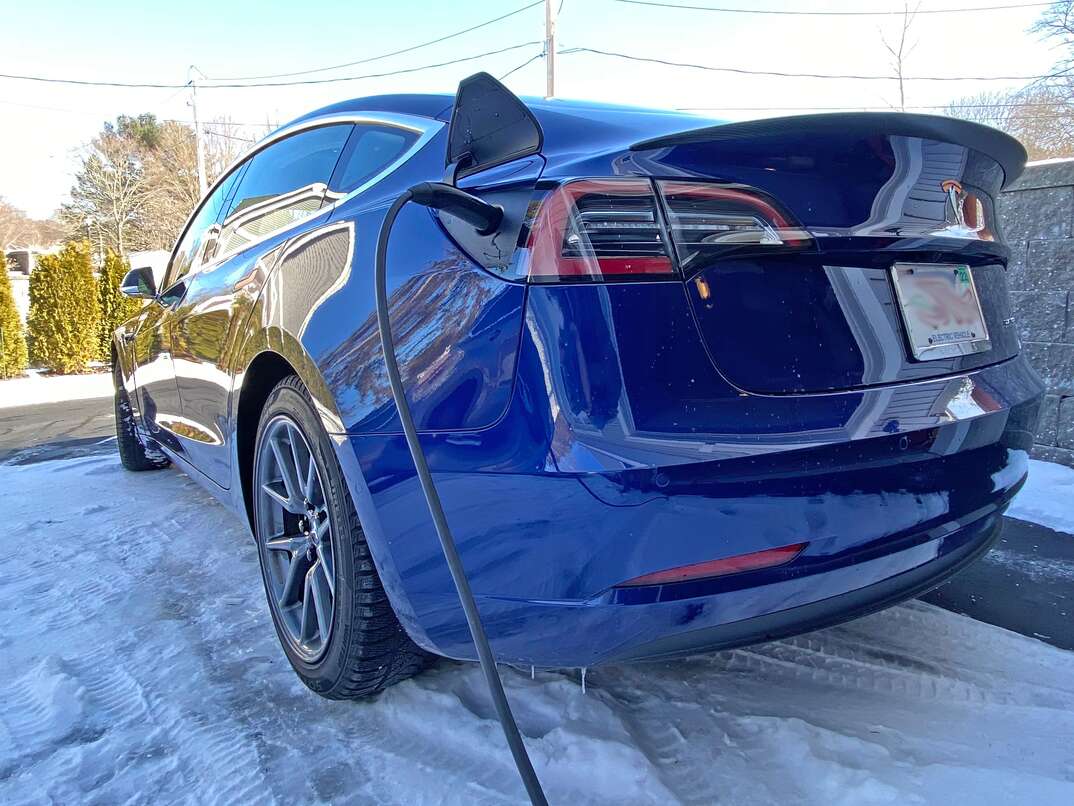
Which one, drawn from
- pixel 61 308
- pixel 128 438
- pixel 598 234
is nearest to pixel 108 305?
pixel 61 308

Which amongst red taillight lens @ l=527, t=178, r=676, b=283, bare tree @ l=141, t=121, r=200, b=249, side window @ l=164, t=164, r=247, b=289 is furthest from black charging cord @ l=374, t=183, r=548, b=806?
bare tree @ l=141, t=121, r=200, b=249

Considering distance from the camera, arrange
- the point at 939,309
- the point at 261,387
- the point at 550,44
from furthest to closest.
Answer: the point at 550,44, the point at 261,387, the point at 939,309

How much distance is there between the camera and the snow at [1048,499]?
3160 millimetres

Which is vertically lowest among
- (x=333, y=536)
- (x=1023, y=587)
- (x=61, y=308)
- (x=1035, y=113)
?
(x=1023, y=587)

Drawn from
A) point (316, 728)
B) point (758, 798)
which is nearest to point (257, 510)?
point (316, 728)

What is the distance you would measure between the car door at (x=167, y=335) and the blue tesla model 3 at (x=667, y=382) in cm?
181

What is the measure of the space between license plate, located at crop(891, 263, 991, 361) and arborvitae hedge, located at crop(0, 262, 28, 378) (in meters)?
14.2

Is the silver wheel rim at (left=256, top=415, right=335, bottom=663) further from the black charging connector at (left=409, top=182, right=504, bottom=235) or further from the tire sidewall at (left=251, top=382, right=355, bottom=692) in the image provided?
the black charging connector at (left=409, top=182, right=504, bottom=235)

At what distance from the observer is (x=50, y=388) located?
11.2 meters

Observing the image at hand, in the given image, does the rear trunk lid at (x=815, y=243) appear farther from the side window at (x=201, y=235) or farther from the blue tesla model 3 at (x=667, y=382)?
the side window at (x=201, y=235)

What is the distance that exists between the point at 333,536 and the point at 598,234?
39.3 inches

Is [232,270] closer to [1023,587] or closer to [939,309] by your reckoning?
[939,309]

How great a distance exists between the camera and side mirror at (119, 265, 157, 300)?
370 cm

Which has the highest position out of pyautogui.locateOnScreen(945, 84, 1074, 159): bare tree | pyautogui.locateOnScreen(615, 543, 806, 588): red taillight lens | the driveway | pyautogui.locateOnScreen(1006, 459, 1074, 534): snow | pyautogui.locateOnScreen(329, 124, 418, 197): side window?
pyautogui.locateOnScreen(945, 84, 1074, 159): bare tree
